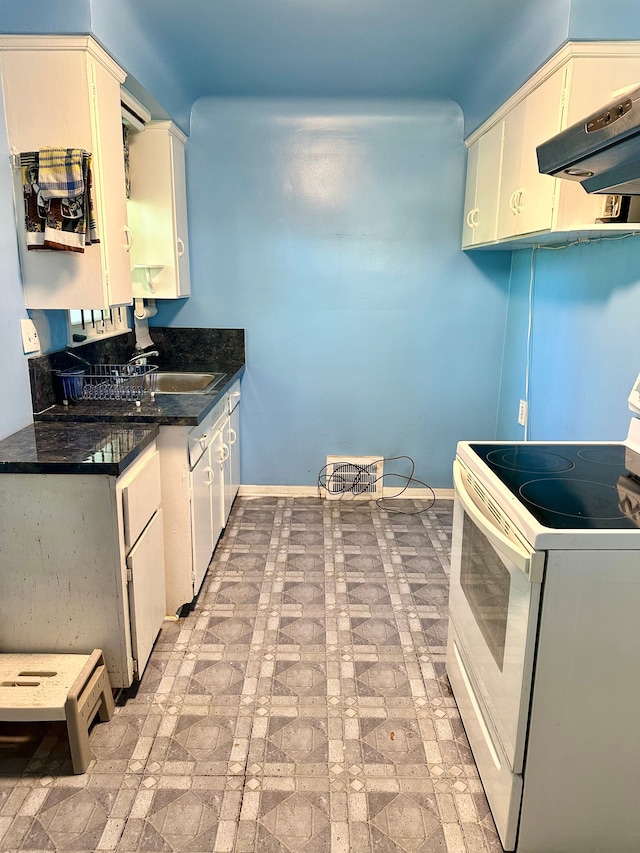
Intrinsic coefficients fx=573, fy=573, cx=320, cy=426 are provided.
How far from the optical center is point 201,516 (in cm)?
255

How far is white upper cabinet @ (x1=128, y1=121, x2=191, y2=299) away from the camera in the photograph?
3.04 m

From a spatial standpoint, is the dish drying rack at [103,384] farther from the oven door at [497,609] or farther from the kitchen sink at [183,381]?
the oven door at [497,609]

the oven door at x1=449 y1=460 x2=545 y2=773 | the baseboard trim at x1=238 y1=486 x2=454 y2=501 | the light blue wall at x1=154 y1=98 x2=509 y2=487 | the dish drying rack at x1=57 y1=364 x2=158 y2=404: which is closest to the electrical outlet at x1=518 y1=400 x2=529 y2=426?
the light blue wall at x1=154 y1=98 x2=509 y2=487

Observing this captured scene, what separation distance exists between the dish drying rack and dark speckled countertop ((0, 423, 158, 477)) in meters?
0.27

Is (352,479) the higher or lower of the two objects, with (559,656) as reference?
lower

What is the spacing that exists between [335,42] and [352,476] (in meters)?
2.39

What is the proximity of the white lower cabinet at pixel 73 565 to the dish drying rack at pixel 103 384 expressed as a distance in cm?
63

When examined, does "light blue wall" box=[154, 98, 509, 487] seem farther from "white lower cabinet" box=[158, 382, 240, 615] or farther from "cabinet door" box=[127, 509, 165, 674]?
"cabinet door" box=[127, 509, 165, 674]

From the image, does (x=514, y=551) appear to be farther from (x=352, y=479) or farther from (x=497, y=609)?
(x=352, y=479)

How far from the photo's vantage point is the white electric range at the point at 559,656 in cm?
123

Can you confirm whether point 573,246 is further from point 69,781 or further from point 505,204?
point 69,781

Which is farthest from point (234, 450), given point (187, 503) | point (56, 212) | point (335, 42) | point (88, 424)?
point (335, 42)

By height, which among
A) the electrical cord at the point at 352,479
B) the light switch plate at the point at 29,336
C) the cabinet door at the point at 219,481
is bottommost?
the electrical cord at the point at 352,479

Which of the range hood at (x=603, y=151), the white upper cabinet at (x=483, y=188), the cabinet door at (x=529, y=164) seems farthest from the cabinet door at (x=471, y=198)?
the range hood at (x=603, y=151)
